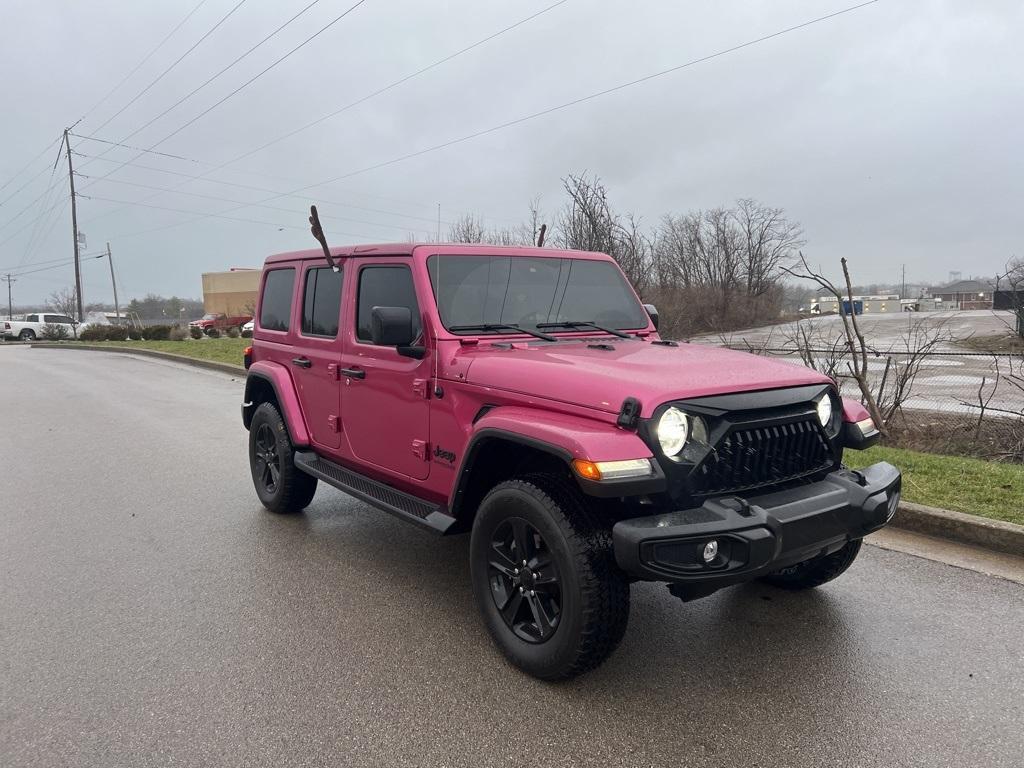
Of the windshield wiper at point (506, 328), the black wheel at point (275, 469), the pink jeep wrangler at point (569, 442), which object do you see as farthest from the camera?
the black wheel at point (275, 469)

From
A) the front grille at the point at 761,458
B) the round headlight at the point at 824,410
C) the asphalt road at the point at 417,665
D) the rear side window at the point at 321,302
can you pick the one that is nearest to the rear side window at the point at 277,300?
the rear side window at the point at 321,302

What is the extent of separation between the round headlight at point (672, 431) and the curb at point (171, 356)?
1416 cm

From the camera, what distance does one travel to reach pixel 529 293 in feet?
13.5

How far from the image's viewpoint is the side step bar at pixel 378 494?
11.6ft

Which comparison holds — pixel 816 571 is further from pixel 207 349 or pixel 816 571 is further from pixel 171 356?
pixel 207 349

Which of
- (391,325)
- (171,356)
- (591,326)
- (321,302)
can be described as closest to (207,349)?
(171,356)

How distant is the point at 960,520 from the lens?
4523mm

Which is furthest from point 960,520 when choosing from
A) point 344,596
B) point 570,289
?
point 344,596

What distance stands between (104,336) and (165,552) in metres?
29.7

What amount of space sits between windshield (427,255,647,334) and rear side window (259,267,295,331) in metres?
1.75

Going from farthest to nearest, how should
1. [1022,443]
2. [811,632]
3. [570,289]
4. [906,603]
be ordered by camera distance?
[1022,443] → [570,289] → [906,603] → [811,632]

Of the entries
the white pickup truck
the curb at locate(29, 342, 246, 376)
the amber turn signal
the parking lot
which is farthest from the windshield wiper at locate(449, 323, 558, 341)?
the white pickup truck

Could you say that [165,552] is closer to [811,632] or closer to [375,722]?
[375,722]

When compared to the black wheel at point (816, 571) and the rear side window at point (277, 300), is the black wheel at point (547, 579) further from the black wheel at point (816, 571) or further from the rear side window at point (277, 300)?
the rear side window at point (277, 300)
